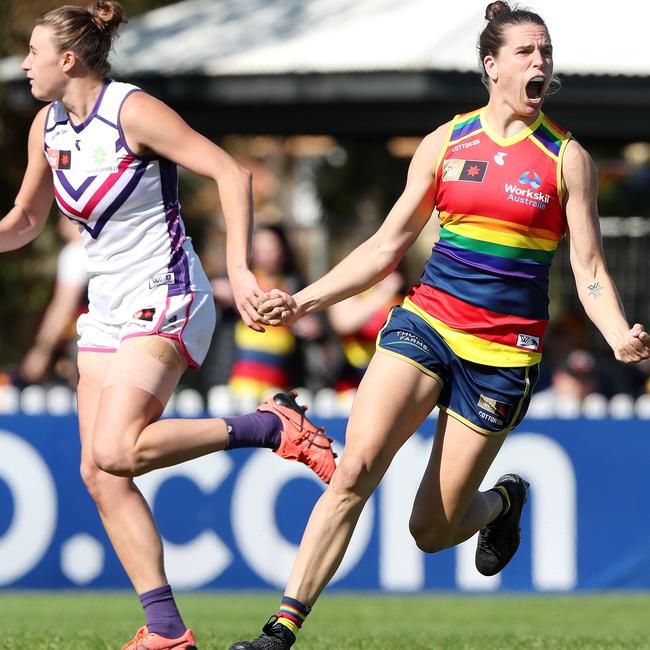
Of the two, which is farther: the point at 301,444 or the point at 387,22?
the point at 387,22

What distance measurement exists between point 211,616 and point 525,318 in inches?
147

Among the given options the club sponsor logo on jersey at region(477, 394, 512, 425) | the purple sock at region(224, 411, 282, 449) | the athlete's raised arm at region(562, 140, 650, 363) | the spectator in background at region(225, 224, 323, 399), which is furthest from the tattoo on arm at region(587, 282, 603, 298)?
the spectator in background at region(225, 224, 323, 399)

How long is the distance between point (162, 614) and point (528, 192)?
2.05 metres

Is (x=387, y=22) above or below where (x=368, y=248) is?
above

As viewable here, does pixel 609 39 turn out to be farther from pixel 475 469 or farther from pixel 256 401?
pixel 475 469

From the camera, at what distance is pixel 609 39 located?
12.8 meters

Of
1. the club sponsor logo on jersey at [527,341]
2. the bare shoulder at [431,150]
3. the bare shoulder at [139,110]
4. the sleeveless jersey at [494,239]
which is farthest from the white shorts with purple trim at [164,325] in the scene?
the club sponsor logo on jersey at [527,341]

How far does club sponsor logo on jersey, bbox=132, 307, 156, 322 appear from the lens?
5.81 meters

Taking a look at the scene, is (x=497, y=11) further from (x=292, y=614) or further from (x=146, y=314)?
(x=292, y=614)

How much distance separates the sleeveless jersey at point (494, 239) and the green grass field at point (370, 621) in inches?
58.4

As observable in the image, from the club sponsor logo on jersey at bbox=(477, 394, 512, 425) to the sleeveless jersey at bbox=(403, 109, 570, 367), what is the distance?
0.14 metres

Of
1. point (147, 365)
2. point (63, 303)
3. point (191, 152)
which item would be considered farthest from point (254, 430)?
point (63, 303)

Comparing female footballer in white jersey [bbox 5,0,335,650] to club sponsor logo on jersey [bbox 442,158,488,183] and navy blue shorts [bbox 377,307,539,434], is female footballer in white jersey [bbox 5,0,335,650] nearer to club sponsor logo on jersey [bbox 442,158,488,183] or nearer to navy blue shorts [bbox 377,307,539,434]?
navy blue shorts [bbox 377,307,539,434]

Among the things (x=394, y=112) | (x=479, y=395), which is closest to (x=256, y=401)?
(x=394, y=112)
